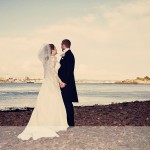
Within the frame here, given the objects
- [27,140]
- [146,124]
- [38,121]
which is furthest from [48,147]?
[146,124]

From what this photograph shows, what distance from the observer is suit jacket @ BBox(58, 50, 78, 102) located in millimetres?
12137

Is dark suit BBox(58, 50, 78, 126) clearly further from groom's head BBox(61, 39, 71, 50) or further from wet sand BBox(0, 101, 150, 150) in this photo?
wet sand BBox(0, 101, 150, 150)

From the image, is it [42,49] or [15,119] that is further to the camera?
[15,119]

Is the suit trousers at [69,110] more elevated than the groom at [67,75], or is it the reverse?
the groom at [67,75]

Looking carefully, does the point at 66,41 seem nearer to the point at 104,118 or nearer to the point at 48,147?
the point at 48,147

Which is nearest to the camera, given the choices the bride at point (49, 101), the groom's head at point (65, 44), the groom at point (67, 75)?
the bride at point (49, 101)

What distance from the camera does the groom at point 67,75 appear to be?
39.6ft

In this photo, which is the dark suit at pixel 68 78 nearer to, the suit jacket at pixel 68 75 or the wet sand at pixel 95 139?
the suit jacket at pixel 68 75

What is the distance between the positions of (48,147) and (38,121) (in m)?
2.11

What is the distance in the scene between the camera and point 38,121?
11.6 meters

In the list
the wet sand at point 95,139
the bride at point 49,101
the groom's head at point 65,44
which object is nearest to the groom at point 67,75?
the groom's head at point 65,44

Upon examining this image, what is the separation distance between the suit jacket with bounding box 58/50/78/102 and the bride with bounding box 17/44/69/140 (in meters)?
0.25

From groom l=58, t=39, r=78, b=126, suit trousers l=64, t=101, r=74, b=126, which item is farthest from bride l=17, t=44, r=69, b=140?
suit trousers l=64, t=101, r=74, b=126

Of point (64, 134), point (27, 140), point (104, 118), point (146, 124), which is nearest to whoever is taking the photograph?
point (27, 140)
